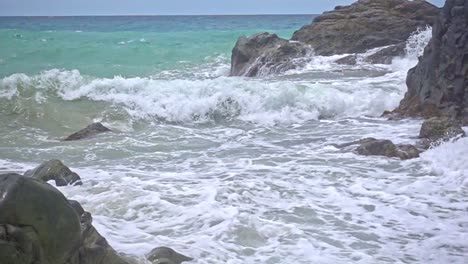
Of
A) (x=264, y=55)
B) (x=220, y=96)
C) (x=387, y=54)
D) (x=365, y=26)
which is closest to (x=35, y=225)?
(x=220, y=96)

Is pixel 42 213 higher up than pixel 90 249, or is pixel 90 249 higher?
pixel 42 213

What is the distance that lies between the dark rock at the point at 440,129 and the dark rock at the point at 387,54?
29.7 ft

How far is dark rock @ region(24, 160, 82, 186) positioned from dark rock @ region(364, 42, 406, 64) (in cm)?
1283

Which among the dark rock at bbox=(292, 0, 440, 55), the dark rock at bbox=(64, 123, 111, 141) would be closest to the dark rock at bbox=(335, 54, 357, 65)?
the dark rock at bbox=(292, 0, 440, 55)

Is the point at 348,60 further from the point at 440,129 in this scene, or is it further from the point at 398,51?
the point at 440,129

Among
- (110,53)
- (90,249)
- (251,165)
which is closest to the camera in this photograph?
(90,249)

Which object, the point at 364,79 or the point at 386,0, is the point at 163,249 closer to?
the point at 364,79

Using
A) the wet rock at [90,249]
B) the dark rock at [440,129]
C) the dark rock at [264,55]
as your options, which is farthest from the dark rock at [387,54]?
the wet rock at [90,249]

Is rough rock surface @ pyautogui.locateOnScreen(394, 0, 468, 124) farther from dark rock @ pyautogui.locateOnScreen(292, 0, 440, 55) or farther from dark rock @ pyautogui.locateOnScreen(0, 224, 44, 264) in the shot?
dark rock @ pyautogui.locateOnScreen(292, 0, 440, 55)

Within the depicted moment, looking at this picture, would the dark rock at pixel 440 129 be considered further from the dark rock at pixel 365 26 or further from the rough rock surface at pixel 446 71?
the dark rock at pixel 365 26

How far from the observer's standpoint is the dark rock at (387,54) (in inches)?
715

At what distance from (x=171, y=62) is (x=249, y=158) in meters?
18.3

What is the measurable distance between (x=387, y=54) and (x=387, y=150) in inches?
414

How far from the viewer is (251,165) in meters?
8.13
